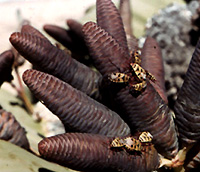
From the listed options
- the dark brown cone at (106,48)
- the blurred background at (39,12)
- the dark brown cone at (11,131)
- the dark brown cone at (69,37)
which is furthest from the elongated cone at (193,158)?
the blurred background at (39,12)

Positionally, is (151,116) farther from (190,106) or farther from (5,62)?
(5,62)

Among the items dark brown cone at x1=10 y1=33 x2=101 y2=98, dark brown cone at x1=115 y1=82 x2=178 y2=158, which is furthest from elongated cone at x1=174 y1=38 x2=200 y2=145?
dark brown cone at x1=10 y1=33 x2=101 y2=98

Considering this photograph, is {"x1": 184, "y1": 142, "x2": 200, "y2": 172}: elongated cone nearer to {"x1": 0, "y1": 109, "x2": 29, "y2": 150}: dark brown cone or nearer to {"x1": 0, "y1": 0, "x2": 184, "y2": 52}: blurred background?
{"x1": 0, "y1": 109, "x2": 29, "y2": 150}: dark brown cone

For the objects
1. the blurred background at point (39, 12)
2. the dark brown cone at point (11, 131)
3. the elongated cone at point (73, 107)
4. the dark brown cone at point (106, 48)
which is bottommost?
the blurred background at point (39, 12)

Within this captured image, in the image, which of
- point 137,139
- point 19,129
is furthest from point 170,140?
point 19,129

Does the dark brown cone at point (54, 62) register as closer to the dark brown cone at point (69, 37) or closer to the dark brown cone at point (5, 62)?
the dark brown cone at point (5, 62)

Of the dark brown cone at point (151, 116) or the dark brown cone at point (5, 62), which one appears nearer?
the dark brown cone at point (151, 116)

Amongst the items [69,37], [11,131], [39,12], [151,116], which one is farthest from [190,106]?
[39,12]
